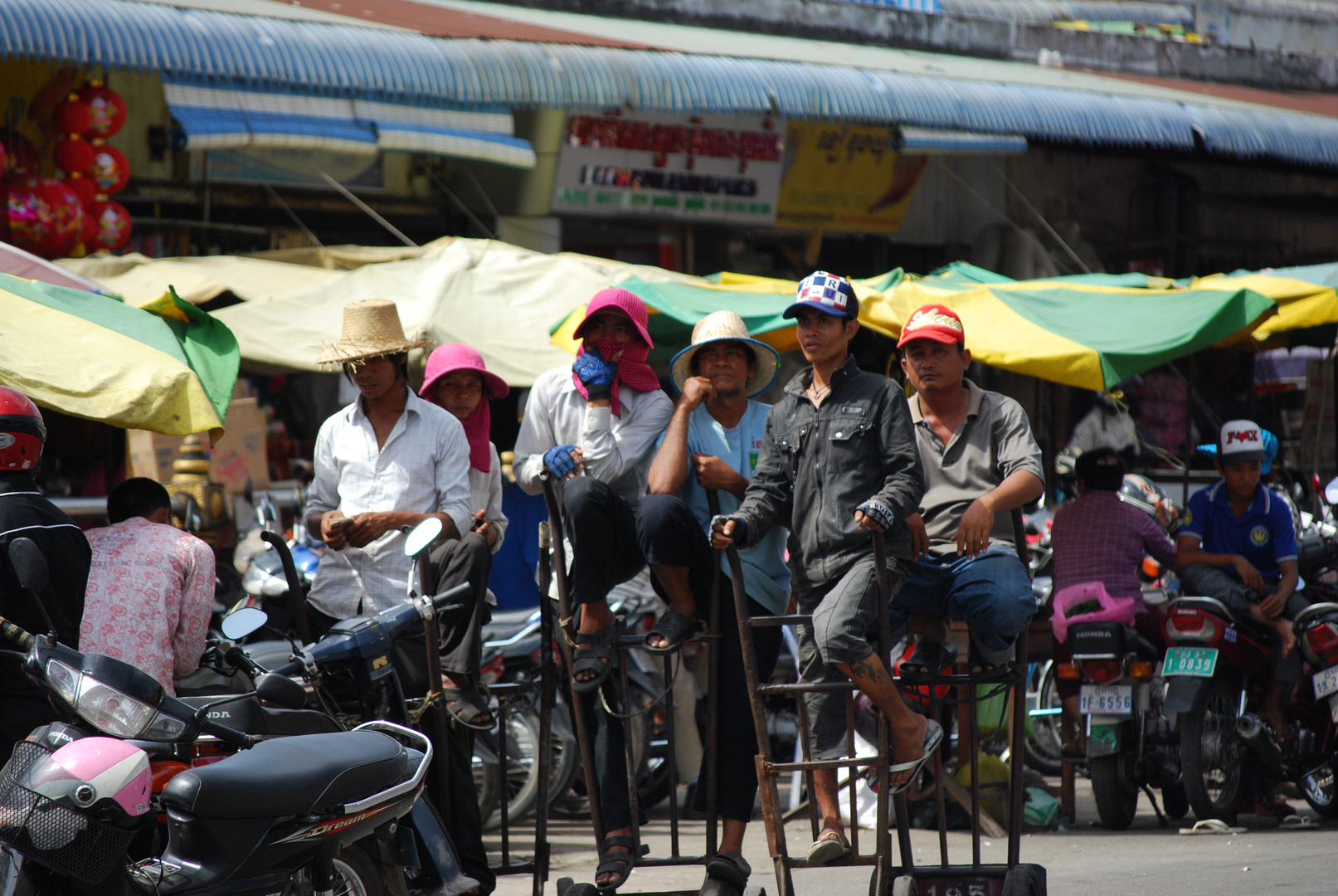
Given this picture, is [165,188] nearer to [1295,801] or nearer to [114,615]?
[114,615]

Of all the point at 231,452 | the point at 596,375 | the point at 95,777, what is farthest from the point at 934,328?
the point at 231,452

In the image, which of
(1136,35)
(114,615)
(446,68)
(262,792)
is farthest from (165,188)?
(1136,35)

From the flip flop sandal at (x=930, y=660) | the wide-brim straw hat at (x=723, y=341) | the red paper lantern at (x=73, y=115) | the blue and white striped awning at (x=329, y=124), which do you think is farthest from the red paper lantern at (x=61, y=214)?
the flip flop sandal at (x=930, y=660)

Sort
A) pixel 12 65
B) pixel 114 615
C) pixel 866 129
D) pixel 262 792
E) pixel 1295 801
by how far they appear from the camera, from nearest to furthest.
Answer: pixel 262 792, pixel 114 615, pixel 1295 801, pixel 12 65, pixel 866 129

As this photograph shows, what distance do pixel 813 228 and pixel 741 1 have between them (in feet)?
7.61

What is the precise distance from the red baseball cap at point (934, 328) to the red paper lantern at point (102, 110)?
19.2 ft

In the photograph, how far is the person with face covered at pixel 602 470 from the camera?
469cm

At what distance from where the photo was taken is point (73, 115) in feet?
28.5

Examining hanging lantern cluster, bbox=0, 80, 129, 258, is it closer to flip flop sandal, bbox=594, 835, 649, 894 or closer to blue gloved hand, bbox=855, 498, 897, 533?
flip flop sandal, bbox=594, 835, 649, 894

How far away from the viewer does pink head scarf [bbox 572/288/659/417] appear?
4.97 meters

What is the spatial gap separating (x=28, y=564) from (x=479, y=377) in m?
2.57

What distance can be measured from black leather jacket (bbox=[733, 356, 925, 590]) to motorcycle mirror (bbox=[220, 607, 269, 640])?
4.90ft

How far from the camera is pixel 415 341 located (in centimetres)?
555

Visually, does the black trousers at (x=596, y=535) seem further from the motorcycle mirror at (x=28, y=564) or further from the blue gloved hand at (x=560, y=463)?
the motorcycle mirror at (x=28, y=564)
